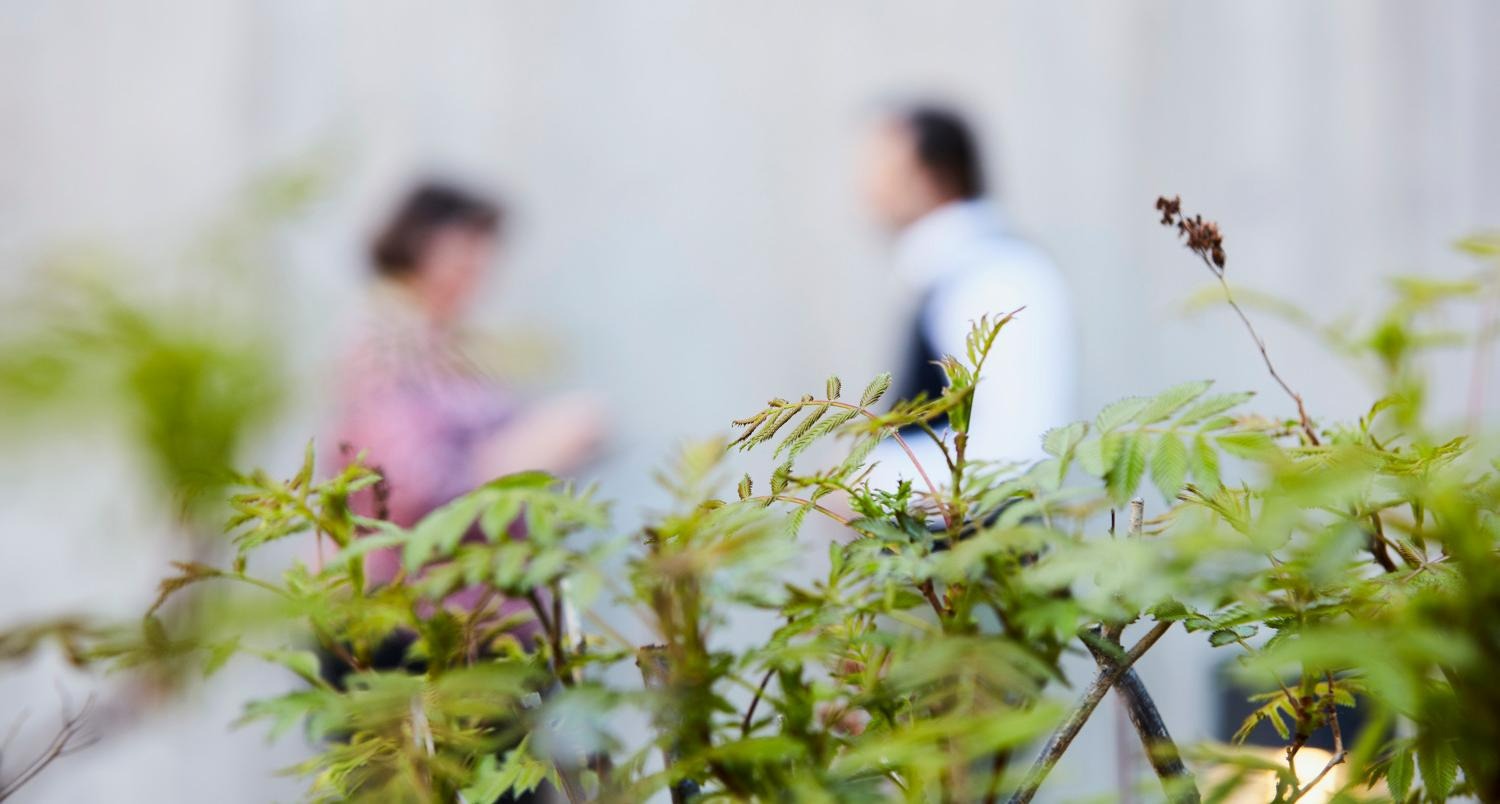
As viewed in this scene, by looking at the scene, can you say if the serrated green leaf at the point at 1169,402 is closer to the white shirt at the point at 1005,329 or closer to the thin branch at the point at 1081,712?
the thin branch at the point at 1081,712

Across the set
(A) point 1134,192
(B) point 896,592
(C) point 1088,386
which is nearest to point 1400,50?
(A) point 1134,192

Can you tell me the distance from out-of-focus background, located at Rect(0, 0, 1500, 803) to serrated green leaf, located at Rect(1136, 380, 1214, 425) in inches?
138

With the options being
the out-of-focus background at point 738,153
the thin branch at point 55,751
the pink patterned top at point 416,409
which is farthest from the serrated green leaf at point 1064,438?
the out-of-focus background at point 738,153

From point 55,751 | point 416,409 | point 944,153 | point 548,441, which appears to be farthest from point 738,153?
point 55,751

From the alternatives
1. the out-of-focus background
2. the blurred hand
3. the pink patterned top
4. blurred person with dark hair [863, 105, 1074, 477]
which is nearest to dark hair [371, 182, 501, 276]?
the pink patterned top

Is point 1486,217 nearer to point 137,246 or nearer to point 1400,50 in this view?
point 1400,50

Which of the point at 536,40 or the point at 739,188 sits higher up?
the point at 536,40

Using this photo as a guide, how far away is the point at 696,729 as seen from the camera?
407 millimetres

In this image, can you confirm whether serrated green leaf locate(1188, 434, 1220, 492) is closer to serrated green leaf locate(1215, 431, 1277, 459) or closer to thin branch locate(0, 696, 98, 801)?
serrated green leaf locate(1215, 431, 1277, 459)

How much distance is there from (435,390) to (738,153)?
187cm

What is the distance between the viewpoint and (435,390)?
2.40 meters

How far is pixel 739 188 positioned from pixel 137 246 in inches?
137

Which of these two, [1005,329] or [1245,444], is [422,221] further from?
[1245,444]

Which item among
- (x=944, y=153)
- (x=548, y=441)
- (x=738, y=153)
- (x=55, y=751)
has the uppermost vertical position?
(x=738, y=153)
